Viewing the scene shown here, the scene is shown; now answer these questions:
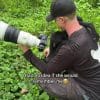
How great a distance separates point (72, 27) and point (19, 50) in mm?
2470

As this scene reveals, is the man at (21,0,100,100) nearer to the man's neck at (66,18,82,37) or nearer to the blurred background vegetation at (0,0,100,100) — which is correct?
the man's neck at (66,18,82,37)

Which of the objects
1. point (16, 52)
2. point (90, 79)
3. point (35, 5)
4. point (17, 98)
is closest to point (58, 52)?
point (90, 79)

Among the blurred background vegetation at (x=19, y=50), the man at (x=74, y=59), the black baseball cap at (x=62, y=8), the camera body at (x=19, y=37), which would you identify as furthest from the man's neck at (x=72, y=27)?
the blurred background vegetation at (x=19, y=50)

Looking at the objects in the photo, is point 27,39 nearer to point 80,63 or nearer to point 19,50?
point 80,63

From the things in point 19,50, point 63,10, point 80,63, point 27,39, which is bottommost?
point 80,63

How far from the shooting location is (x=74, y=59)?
4.77 metres

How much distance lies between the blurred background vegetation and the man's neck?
1.03 metres

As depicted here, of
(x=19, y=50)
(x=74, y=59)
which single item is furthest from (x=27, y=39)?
(x=19, y=50)

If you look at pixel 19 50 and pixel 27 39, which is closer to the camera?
pixel 27 39

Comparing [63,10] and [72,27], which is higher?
[63,10]

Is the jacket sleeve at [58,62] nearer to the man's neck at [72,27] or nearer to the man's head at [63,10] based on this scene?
the man's neck at [72,27]


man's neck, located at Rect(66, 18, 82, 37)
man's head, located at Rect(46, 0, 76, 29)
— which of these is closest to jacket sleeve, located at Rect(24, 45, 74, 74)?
man's neck, located at Rect(66, 18, 82, 37)

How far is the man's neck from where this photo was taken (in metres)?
4.78

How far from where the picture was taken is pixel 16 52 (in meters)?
7.04
